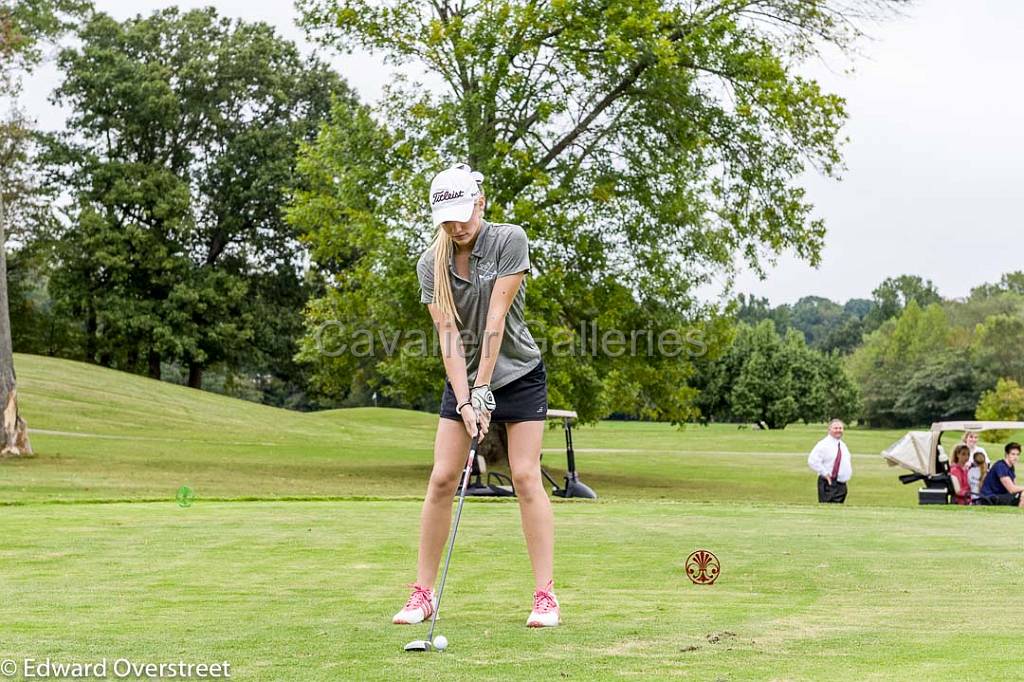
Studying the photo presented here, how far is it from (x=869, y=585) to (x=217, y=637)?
4.14 m

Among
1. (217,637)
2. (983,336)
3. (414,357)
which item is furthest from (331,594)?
(983,336)

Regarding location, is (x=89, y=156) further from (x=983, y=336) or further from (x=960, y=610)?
(x=983, y=336)

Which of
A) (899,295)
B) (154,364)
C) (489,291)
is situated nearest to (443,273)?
(489,291)

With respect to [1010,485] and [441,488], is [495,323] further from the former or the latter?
[1010,485]

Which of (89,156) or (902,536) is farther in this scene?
(89,156)

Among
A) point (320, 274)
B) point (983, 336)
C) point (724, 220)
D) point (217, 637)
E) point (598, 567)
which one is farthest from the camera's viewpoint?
point (983, 336)

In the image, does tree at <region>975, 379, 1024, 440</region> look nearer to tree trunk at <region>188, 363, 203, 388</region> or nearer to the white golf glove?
tree trunk at <region>188, 363, 203, 388</region>

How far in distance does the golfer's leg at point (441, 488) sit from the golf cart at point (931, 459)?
16.2 m

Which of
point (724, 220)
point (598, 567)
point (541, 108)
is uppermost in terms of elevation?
point (541, 108)

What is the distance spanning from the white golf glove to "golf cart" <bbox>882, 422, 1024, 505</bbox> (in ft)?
53.7

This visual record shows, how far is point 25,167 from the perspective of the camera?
5903cm

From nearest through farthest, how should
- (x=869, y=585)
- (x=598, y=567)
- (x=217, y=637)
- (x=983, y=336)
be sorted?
(x=217, y=637) < (x=869, y=585) < (x=598, y=567) < (x=983, y=336)

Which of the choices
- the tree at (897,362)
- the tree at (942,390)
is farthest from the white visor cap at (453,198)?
the tree at (897,362)

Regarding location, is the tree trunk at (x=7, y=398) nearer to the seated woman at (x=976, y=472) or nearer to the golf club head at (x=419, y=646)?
the seated woman at (x=976, y=472)
